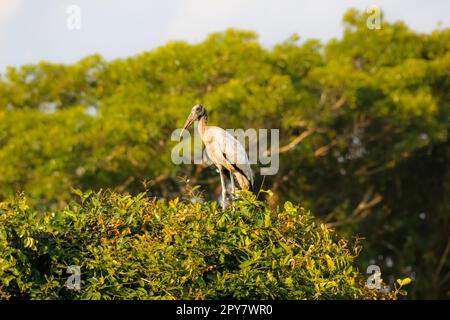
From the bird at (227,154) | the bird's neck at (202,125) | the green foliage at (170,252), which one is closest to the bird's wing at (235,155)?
the bird at (227,154)

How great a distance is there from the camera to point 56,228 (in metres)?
10.2

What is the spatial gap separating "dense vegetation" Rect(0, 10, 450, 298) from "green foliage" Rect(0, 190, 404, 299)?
699 inches

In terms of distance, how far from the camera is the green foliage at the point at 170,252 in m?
9.75

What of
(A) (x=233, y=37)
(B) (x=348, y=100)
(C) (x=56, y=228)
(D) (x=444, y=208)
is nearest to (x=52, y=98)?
(A) (x=233, y=37)

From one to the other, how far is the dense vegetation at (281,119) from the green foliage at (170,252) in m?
17.8

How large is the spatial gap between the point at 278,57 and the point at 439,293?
9928 mm

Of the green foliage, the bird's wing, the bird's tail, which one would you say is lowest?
the green foliage

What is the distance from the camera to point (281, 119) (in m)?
30.5

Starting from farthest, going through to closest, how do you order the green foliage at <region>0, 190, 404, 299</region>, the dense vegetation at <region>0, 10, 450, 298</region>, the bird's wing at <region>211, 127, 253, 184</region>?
the dense vegetation at <region>0, 10, 450, 298</region> < the bird's wing at <region>211, 127, 253, 184</region> < the green foliage at <region>0, 190, 404, 299</region>

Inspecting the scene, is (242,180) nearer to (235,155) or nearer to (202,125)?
(235,155)

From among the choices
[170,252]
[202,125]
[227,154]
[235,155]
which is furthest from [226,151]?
[170,252]

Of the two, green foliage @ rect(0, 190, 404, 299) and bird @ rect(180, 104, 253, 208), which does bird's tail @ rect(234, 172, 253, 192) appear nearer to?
bird @ rect(180, 104, 253, 208)

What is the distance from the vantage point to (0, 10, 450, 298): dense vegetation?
2973cm

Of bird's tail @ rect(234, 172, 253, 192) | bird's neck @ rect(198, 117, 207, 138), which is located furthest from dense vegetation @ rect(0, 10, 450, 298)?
bird's tail @ rect(234, 172, 253, 192)
